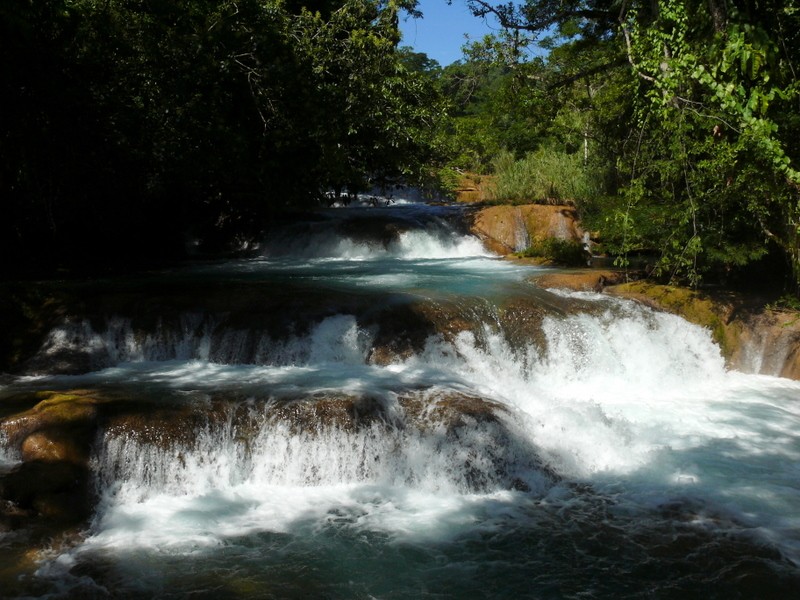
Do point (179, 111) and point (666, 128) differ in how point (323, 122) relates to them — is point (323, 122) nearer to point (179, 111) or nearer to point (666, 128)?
point (179, 111)

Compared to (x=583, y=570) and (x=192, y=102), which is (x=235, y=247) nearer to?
(x=192, y=102)

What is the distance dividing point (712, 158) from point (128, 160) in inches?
317

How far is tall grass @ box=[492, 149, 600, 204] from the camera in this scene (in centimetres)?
1628

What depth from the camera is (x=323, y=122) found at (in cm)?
1091

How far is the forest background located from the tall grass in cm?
166

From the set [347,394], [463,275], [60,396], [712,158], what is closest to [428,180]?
[463,275]

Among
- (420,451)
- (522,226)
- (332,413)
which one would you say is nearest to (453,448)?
(420,451)

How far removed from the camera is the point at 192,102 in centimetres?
980

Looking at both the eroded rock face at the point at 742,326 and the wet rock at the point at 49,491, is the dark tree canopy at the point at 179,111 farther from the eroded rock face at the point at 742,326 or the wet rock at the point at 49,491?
the eroded rock face at the point at 742,326

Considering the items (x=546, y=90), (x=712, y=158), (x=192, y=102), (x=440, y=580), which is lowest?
(x=440, y=580)

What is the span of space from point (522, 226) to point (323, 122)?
5992 mm

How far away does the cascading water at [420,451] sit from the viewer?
15.6ft

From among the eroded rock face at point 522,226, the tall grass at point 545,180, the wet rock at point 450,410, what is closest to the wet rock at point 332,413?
the wet rock at point 450,410

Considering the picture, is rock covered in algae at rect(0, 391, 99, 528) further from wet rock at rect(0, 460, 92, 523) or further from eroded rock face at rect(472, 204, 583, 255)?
eroded rock face at rect(472, 204, 583, 255)
